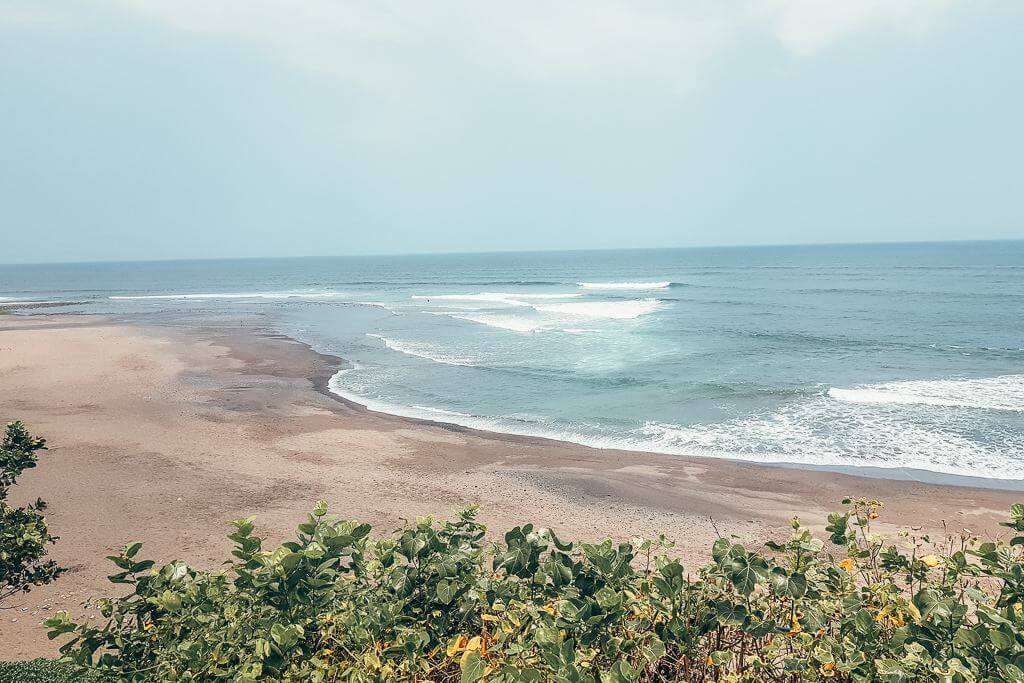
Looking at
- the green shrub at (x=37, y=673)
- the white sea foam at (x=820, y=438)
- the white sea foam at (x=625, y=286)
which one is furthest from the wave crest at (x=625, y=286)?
the green shrub at (x=37, y=673)

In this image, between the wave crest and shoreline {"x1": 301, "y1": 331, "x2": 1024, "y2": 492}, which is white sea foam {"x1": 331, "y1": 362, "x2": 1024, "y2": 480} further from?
the wave crest

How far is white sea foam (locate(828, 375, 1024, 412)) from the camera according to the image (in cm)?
2044

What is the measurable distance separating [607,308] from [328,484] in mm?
42459

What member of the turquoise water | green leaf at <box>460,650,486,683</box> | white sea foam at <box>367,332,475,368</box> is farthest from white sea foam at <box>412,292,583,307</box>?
green leaf at <box>460,650,486,683</box>

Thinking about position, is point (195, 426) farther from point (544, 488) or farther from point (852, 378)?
point (852, 378)

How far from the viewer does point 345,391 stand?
24.5 metres

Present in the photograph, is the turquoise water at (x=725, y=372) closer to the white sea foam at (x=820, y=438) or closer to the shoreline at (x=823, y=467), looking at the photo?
the white sea foam at (x=820, y=438)

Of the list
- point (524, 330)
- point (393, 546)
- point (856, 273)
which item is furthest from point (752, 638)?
point (856, 273)

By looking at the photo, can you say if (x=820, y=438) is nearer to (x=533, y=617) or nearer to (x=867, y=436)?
(x=867, y=436)

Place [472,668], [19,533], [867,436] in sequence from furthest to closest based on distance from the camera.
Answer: [867,436] → [19,533] → [472,668]

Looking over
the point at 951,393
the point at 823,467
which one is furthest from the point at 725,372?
the point at 823,467

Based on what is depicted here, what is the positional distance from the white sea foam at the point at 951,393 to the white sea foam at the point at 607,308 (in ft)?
80.9

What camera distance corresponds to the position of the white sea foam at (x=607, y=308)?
49.5 m

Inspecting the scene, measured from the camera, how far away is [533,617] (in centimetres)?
322
